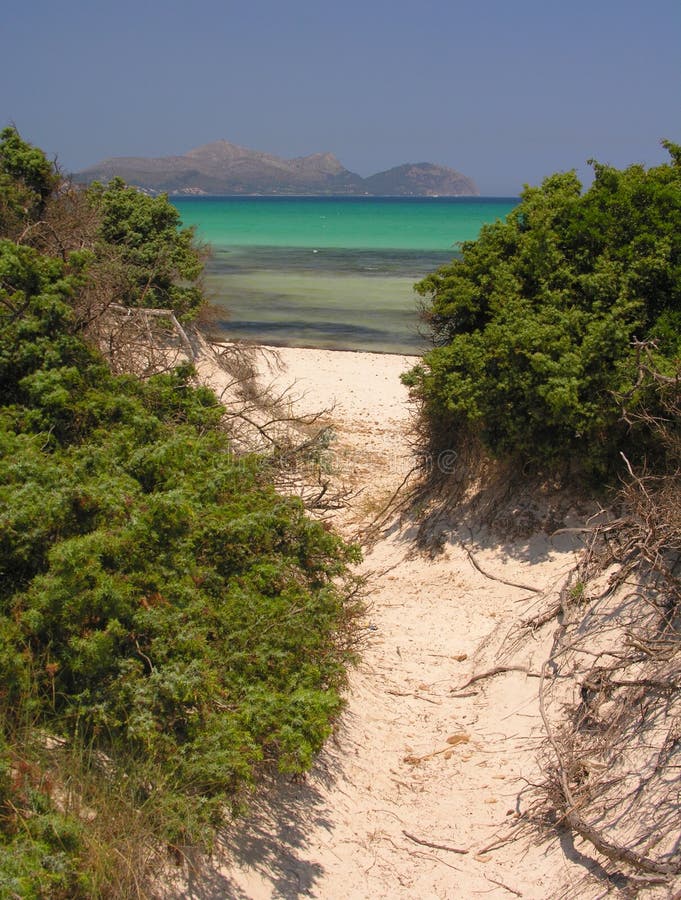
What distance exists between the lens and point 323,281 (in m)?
43.9

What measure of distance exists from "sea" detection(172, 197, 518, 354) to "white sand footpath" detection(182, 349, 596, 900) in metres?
4.20

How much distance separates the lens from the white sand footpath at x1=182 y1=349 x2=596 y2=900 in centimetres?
567

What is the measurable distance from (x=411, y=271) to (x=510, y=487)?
3960 centimetres

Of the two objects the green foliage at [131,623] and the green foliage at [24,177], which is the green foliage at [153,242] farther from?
the green foliage at [131,623]

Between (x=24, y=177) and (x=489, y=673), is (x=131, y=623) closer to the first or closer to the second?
(x=489, y=673)

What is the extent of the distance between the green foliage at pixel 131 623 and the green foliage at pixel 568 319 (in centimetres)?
335

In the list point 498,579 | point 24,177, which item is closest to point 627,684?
point 498,579

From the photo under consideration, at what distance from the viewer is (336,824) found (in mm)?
6164

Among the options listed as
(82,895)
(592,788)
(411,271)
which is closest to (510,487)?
(592,788)

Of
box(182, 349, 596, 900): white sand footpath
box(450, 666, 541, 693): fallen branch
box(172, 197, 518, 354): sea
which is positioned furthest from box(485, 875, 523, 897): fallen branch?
box(172, 197, 518, 354): sea

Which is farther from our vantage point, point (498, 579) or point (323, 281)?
point (323, 281)

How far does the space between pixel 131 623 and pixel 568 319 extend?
6069 millimetres

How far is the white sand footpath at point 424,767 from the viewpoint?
5.67 m

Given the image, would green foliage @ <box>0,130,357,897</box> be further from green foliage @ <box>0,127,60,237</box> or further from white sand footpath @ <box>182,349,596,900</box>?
green foliage @ <box>0,127,60,237</box>
